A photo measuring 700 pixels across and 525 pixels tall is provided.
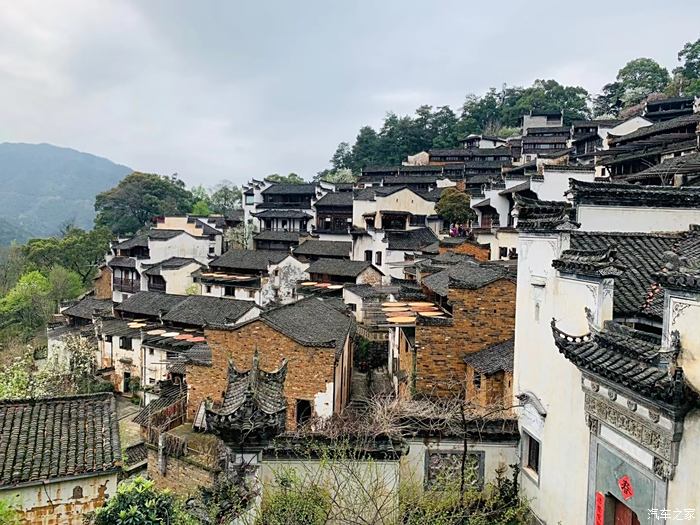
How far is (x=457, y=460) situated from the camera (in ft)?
40.5

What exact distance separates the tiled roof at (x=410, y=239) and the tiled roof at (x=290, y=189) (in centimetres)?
1624

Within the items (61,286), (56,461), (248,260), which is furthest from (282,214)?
(56,461)

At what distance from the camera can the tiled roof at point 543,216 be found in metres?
11.4

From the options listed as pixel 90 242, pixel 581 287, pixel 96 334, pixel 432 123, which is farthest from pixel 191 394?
pixel 432 123

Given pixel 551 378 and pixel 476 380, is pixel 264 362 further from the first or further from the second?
pixel 551 378

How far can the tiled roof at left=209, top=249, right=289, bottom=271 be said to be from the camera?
4112 centimetres

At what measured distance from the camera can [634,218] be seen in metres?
12.7

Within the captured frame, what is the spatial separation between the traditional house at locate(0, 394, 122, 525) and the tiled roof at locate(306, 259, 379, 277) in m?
26.9

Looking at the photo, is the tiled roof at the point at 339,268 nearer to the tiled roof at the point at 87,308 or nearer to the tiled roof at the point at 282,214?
the tiled roof at the point at 282,214

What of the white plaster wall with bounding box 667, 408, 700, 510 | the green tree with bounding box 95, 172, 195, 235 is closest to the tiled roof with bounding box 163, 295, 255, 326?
the white plaster wall with bounding box 667, 408, 700, 510

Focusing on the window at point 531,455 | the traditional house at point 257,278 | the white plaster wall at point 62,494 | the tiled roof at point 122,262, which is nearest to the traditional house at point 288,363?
the window at point 531,455

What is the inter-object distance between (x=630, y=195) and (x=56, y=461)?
44.8 feet

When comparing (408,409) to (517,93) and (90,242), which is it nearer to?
(90,242)

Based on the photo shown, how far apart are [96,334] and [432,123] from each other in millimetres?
64544
